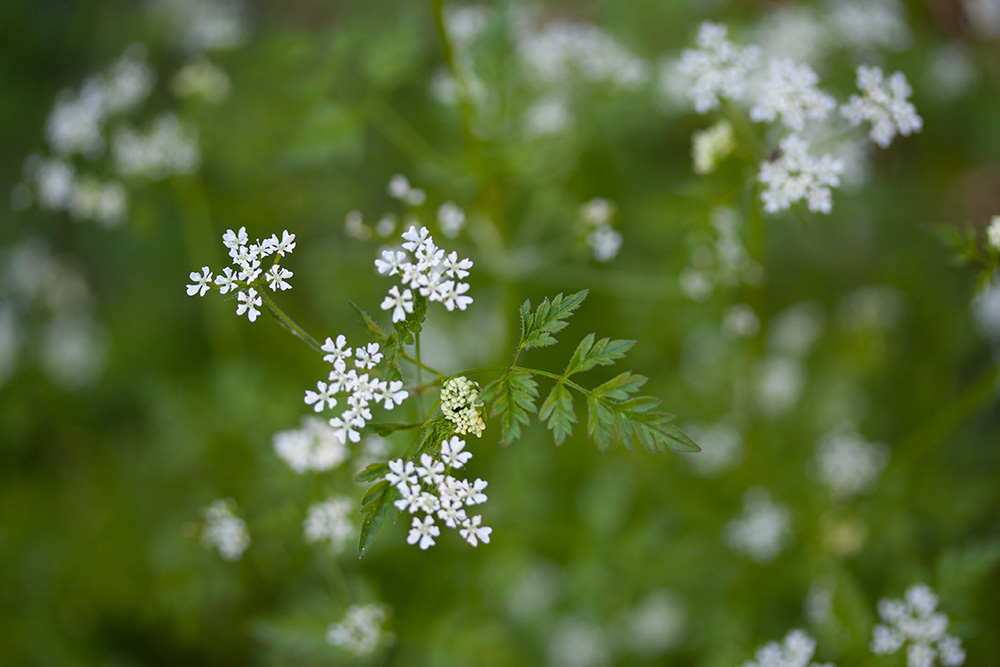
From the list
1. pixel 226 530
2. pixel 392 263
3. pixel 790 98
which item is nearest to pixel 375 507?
pixel 392 263

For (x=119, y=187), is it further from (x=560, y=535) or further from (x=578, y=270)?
(x=560, y=535)

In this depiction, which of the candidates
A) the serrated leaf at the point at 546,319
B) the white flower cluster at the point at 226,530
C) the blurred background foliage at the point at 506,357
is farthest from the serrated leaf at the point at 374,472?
the white flower cluster at the point at 226,530

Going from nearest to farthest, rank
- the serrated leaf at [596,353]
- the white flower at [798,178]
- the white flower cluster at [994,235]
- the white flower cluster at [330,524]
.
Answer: the serrated leaf at [596,353] → the white flower cluster at [994,235] → the white flower at [798,178] → the white flower cluster at [330,524]

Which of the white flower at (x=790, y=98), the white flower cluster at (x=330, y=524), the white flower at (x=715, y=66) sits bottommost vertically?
the white flower cluster at (x=330, y=524)

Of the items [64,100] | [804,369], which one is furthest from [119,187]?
[804,369]

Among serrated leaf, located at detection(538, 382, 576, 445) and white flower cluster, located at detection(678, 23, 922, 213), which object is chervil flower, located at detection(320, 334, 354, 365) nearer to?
serrated leaf, located at detection(538, 382, 576, 445)

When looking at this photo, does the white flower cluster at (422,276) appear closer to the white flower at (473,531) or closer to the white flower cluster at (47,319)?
the white flower at (473,531)
